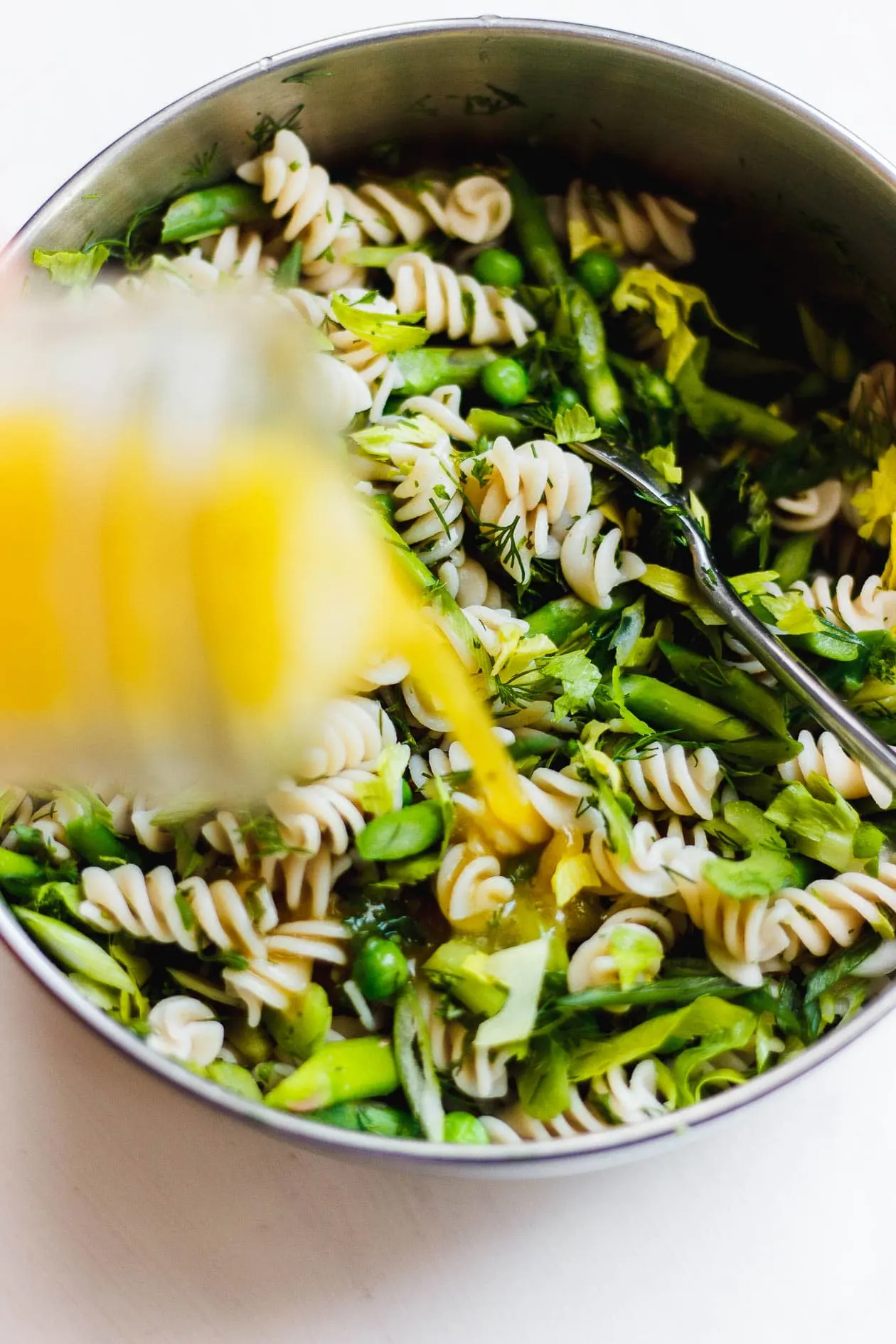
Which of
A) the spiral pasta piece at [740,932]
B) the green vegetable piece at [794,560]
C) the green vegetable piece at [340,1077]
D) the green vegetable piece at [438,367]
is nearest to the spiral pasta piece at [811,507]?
the green vegetable piece at [794,560]

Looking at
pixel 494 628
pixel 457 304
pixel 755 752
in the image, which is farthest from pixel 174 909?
pixel 457 304

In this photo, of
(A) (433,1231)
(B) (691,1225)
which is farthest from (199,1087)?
(B) (691,1225)

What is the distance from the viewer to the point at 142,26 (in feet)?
8.09

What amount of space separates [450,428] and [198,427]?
30.5 inches

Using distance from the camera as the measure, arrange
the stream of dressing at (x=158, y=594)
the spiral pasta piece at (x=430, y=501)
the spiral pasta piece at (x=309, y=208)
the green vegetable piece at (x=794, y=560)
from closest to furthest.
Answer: the stream of dressing at (x=158, y=594) → the spiral pasta piece at (x=430, y=501) → the spiral pasta piece at (x=309, y=208) → the green vegetable piece at (x=794, y=560)

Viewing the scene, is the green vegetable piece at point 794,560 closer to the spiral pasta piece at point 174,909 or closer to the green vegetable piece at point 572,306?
the green vegetable piece at point 572,306

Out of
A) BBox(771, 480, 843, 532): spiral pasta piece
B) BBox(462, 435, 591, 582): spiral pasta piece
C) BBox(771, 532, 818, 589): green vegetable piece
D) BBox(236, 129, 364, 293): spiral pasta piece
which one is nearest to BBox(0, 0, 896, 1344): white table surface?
BBox(771, 532, 818, 589): green vegetable piece

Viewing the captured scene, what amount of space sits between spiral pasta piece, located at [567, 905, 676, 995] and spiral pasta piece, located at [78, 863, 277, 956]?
499mm

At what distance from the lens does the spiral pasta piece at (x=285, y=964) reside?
71.6 inches

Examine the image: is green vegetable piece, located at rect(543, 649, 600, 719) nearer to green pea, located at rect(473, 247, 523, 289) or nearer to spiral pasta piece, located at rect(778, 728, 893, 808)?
spiral pasta piece, located at rect(778, 728, 893, 808)

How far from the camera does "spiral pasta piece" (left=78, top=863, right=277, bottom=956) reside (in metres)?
1.82

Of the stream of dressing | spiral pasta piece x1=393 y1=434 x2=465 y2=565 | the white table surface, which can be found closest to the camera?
the stream of dressing

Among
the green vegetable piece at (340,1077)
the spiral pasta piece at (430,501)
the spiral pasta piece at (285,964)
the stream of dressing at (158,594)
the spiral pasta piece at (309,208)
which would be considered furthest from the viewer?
the spiral pasta piece at (309,208)

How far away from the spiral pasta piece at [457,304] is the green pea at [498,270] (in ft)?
0.06
